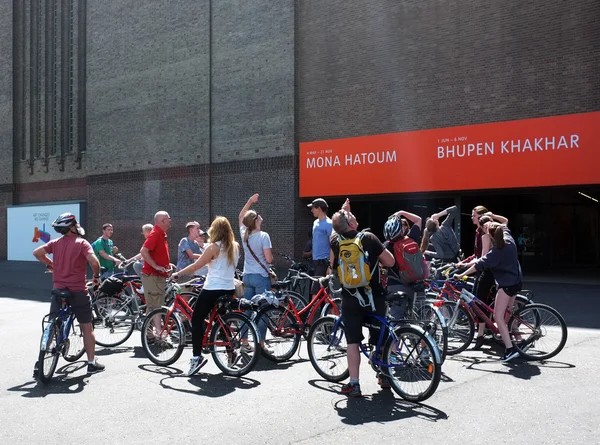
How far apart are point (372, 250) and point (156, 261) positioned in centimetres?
356

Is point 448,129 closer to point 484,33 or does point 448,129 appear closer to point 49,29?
point 484,33

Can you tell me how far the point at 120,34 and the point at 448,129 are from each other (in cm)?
1746

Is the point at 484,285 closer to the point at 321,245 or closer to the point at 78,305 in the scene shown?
the point at 321,245

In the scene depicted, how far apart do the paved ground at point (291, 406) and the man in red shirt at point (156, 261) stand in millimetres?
954

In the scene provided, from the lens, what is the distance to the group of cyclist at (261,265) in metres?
6.10

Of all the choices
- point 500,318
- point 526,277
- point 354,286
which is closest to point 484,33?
point 526,277

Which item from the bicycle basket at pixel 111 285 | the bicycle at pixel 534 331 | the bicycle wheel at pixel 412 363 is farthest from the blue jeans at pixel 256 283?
the bicycle at pixel 534 331

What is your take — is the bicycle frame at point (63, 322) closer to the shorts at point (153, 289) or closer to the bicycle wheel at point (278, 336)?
the shorts at point (153, 289)

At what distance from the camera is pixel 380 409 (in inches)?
223

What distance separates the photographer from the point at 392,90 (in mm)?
21625

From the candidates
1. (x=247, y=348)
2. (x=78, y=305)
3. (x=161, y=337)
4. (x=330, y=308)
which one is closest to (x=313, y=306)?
(x=330, y=308)

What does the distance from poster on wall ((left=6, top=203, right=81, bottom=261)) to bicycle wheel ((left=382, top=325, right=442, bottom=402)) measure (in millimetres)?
28440

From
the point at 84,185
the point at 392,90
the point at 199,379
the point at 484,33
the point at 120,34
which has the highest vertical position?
the point at 120,34

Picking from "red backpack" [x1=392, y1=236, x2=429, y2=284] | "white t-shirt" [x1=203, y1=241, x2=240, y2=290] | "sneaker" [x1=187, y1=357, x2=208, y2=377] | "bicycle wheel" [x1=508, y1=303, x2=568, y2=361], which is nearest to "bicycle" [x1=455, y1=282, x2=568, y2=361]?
"bicycle wheel" [x1=508, y1=303, x2=568, y2=361]
